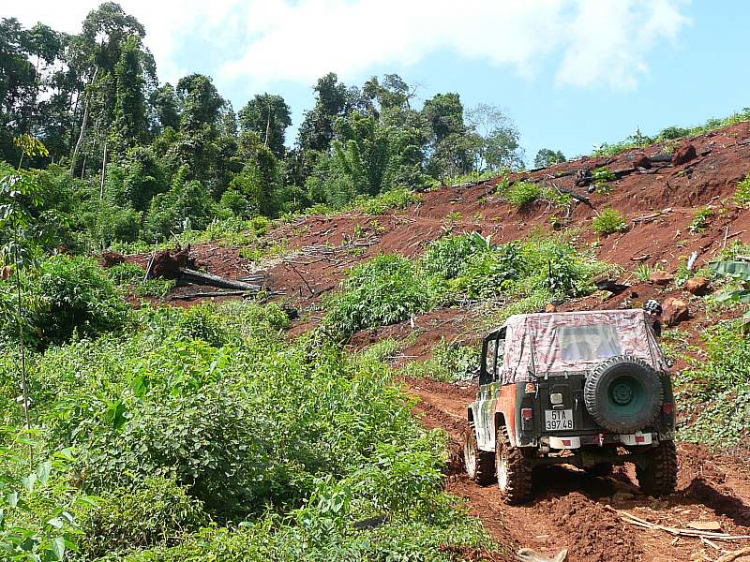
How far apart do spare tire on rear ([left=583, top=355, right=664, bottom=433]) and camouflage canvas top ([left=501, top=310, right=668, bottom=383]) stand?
45 cm

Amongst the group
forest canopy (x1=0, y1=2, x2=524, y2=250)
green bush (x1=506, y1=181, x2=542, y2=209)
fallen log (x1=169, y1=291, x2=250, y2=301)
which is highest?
forest canopy (x1=0, y1=2, x2=524, y2=250)

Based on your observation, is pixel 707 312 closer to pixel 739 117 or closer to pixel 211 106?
pixel 739 117

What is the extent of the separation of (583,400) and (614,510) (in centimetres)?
110

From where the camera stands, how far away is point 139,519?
583 centimetres

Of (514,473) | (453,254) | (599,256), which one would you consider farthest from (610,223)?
(514,473)

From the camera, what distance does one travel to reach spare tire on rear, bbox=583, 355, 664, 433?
25.3 ft

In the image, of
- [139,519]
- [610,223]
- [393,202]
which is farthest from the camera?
[393,202]

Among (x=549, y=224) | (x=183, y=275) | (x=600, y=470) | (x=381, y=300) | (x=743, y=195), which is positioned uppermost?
(x=549, y=224)

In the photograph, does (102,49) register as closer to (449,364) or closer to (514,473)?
(449,364)

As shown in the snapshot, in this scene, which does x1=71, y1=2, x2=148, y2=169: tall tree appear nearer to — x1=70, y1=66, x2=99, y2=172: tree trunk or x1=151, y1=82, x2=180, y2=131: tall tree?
x1=70, y1=66, x2=99, y2=172: tree trunk

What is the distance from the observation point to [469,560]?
5754mm

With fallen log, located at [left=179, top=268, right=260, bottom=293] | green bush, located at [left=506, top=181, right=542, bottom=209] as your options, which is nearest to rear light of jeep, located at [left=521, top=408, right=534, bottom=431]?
fallen log, located at [left=179, top=268, right=260, bottom=293]

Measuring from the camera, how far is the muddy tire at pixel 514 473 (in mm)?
8180

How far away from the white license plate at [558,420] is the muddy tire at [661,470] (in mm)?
939
